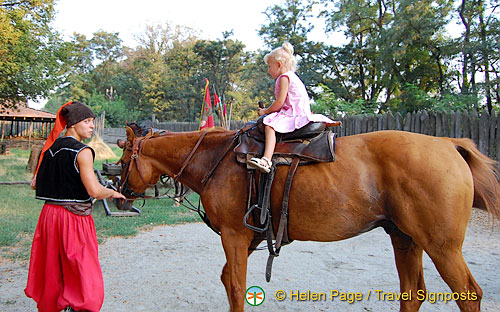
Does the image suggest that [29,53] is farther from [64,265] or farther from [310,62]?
[310,62]

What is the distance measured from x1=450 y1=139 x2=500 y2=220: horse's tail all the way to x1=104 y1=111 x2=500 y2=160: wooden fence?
538cm

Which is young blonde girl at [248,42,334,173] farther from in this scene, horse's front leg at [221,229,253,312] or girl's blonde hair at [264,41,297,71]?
horse's front leg at [221,229,253,312]

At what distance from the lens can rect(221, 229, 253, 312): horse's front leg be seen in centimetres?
305

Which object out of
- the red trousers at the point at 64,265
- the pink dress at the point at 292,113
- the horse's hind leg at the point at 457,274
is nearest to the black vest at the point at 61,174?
the red trousers at the point at 64,265

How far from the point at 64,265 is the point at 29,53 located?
581 inches

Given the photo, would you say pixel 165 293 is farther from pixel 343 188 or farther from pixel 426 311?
pixel 426 311

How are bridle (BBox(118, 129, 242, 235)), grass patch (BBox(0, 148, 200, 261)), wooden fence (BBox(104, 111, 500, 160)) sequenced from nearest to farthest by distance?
bridle (BBox(118, 129, 242, 235)) < grass patch (BBox(0, 148, 200, 261)) < wooden fence (BBox(104, 111, 500, 160))

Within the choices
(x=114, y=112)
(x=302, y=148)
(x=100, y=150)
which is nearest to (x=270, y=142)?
(x=302, y=148)

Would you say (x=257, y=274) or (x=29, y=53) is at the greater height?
(x=29, y=53)

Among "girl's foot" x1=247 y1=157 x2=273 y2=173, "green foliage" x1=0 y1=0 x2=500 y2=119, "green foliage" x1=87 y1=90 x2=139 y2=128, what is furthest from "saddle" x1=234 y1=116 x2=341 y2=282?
"green foliage" x1=87 y1=90 x2=139 y2=128

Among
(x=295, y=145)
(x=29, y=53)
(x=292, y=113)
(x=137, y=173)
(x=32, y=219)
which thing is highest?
(x=29, y=53)

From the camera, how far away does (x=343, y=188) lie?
286 centimetres

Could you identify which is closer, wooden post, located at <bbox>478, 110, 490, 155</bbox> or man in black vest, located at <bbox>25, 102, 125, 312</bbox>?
man in black vest, located at <bbox>25, 102, 125, 312</bbox>

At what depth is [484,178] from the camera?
2977 mm
